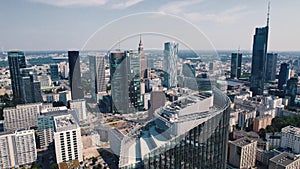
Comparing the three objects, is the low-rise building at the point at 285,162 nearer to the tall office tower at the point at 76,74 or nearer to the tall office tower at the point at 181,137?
the tall office tower at the point at 181,137

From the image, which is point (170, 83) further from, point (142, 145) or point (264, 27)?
point (264, 27)

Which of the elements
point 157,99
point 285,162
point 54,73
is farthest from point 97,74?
point 54,73

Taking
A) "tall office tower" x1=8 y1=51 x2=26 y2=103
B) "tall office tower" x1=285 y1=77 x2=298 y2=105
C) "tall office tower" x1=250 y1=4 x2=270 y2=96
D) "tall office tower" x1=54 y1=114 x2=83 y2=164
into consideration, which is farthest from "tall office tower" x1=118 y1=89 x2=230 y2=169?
"tall office tower" x1=250 y1=4 x2=270 y2=96

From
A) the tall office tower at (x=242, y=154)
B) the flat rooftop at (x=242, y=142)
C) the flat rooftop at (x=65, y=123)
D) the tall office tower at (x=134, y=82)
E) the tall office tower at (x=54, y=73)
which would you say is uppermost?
the tall office tower at (x=134, y=82)

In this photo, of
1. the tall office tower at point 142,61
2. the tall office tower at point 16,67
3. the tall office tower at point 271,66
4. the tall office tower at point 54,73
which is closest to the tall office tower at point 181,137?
the tall office tower at point 142,61

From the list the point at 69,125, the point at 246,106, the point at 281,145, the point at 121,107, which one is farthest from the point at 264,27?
the point at 121,107

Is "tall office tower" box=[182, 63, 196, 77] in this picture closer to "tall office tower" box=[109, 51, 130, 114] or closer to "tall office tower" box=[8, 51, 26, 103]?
"tall office tower" box=[109, 51, 130, 114]
